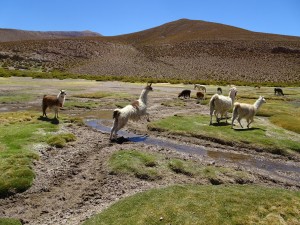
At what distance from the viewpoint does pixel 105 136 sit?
2009 centimetres

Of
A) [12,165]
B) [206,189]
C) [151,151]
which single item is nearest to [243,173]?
[206,189]

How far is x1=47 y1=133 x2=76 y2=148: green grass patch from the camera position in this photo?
17.3 metres

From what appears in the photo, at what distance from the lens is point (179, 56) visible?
422ft

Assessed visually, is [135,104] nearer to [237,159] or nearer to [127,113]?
[127,113]

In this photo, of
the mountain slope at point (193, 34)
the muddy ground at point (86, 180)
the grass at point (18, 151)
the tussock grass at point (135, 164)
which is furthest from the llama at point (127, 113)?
the mountain slope at point (193, 34)

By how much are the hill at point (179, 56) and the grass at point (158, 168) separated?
81.6 meters

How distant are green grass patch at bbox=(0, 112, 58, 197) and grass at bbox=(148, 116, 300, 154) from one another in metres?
7.33

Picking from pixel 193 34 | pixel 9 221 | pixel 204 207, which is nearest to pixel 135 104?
pixel 204 207

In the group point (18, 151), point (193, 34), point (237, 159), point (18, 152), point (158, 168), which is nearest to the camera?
point (158, 168)

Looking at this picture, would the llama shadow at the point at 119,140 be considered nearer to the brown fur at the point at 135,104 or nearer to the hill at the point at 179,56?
the brown fur at the point at 135,104

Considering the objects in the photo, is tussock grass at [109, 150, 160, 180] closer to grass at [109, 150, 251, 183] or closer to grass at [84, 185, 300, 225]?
grass at [109, 150, 251, 183]

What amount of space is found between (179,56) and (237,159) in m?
114

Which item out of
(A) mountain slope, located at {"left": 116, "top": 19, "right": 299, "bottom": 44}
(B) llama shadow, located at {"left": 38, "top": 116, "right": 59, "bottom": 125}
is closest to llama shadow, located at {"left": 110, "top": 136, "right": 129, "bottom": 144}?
(B) llama shadow, located at {"left": 38, "top": 116, "right": 59, "bottom": 125}

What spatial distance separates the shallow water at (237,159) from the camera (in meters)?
15.5
